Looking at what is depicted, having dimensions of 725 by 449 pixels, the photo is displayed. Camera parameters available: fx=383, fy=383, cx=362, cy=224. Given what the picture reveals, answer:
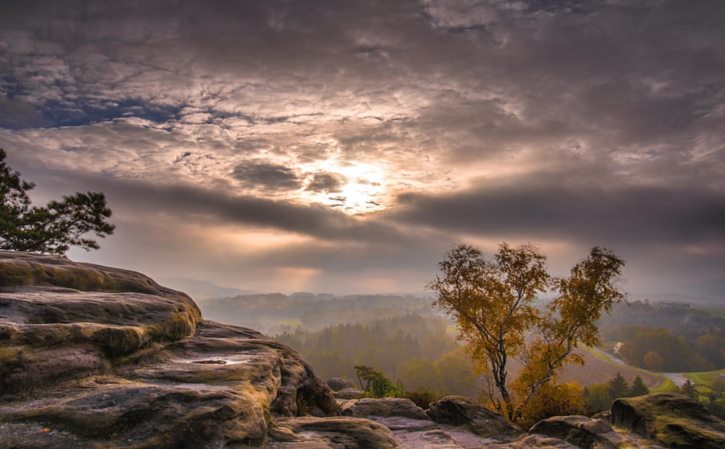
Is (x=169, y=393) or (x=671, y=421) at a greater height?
(x=169, y=393)

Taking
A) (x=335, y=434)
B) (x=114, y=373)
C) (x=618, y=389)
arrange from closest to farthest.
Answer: (x=114, y=373) → (x=335, y=434) → (x=618, y=389)

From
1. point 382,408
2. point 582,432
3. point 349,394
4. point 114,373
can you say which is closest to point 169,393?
point 114,373

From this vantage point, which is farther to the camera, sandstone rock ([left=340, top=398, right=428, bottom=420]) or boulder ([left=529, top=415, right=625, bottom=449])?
sandstone rock ([left=340, top=398, right=428, bottom=420])

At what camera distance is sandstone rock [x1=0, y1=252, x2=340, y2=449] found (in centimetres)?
1055

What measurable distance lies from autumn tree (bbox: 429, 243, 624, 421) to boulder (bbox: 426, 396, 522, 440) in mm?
13449

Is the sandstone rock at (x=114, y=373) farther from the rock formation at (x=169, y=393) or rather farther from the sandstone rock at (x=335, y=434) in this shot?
the sandstone rock at (x=335, y=434)

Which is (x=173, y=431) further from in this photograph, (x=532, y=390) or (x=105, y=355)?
(x=532, y=390)

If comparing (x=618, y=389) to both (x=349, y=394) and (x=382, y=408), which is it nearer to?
(x=349, y=394)

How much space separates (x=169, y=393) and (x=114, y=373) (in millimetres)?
3101

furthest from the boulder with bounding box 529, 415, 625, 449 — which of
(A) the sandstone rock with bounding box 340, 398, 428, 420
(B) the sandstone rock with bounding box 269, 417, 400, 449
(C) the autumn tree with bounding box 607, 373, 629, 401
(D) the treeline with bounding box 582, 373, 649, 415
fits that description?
(C) the autumn tree with bounding box 607, 373, 629, 401

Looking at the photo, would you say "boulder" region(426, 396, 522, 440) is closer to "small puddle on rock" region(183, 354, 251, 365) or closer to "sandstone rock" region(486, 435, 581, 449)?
"sandstone rock" region(486, 435, 581, 449)

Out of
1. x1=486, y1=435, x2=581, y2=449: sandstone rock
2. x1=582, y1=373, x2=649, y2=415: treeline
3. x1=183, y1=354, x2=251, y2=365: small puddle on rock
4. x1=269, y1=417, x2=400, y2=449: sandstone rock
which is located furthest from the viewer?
x1=582, y1=373, x2=649, y2=415: treeline

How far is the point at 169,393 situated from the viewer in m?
12.3

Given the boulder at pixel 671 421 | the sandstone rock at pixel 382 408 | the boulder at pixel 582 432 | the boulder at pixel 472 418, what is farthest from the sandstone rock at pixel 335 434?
the boulder at pixel 671 421
